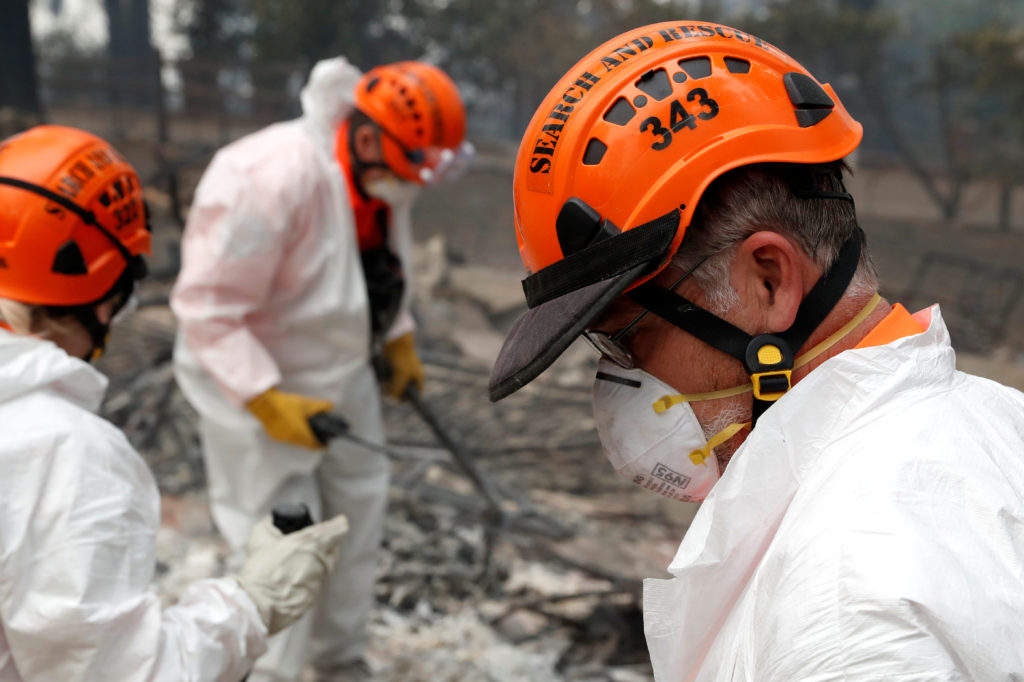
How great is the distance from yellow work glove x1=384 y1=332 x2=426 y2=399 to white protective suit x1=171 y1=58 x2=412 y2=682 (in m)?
0.27

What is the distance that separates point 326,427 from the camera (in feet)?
10.2

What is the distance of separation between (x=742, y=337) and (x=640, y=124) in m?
0.30

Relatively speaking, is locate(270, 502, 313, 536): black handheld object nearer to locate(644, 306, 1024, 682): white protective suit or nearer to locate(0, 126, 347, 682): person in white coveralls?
locate(0, 126, 347, 682): person in white coveralls

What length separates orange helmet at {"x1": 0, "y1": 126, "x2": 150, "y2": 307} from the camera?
66.7 inches

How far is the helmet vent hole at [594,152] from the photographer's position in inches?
45.3

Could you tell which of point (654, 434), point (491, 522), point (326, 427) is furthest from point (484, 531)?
point (654, 434)

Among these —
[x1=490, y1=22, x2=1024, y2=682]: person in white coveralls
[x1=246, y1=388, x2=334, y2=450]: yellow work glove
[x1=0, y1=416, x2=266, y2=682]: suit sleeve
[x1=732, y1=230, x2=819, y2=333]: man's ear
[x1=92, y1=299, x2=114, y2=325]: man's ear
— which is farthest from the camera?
[x1=246, y1=388, x2=334, y2=450]: yellow work glove

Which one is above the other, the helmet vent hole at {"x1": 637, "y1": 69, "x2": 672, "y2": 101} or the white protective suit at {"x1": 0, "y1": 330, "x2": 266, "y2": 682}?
the helmet vent hole at {"x1": 637, "y1": 69, "x2": 672, "y2": 101}

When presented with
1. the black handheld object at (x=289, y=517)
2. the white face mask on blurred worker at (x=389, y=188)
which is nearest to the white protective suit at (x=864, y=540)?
the black handheld object at (x=289, y=517)

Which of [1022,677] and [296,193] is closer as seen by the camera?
[1022,677]

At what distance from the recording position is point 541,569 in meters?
4.28

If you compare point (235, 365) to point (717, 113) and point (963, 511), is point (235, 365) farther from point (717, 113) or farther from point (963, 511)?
point (963, 511)

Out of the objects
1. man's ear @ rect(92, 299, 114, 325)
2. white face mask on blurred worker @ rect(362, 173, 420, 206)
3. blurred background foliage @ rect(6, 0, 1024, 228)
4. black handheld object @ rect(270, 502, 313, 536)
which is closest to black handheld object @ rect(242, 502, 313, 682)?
black handheld object @ rect(270, 502, 313, 536)

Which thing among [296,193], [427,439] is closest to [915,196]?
[427,439]
